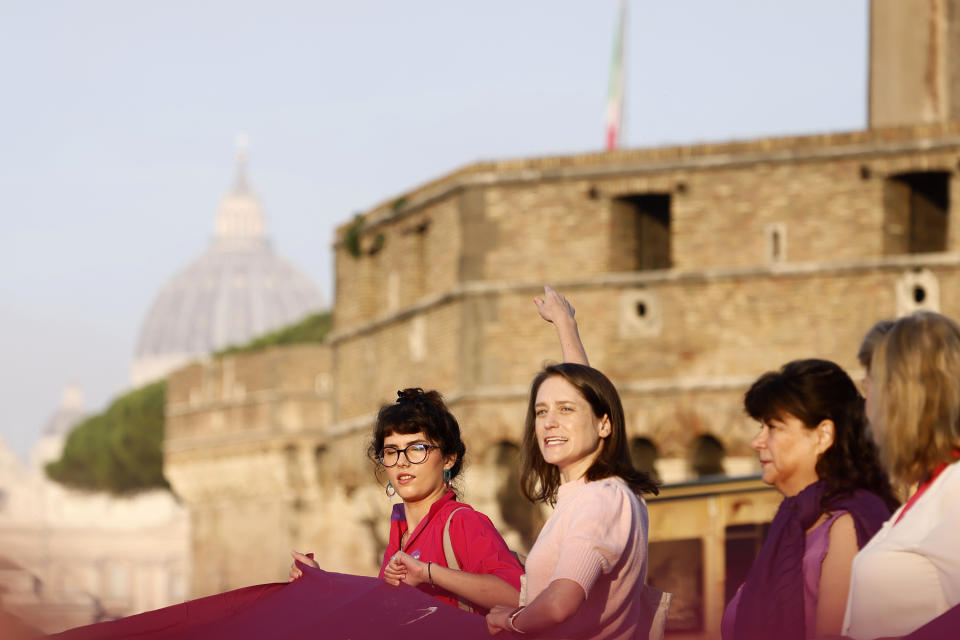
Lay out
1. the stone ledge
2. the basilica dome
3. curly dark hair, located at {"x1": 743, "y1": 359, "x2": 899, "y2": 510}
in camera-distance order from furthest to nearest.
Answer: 1. the basilica dome
2. the stone ledge
3. curly dark hair, located at {"x1": 743, "y1": 359, "x2": 899, "y2": 510}

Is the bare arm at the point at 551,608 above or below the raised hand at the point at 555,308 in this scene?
below

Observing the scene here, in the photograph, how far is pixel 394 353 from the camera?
72.4ft

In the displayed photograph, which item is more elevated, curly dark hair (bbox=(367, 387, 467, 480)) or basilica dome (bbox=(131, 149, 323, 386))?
basilica dome (bbox=(131, 149, 323, 386))

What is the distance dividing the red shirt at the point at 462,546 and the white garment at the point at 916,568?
992mm

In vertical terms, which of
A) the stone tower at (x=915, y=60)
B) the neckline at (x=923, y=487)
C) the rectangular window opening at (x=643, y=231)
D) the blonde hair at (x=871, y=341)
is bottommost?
the neckline at (x=923, y=487)

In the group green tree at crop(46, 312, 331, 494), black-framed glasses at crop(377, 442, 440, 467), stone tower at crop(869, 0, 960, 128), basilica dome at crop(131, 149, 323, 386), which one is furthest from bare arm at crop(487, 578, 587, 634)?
basilica dome at crop(131, 149, 323, 386)

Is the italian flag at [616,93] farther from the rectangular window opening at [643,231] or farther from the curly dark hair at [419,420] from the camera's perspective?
the curly dark hair at [419,420]

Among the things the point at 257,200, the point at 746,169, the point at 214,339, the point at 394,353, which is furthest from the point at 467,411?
the point at 257,200

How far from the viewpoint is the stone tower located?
19969 mm

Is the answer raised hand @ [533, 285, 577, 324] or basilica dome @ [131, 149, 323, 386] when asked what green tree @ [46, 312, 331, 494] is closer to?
raised hand @ [533, 285, 577, 324]

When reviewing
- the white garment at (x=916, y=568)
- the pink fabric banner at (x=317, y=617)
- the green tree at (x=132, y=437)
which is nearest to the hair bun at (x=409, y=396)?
the pink fabric banner at (x=317, y=617)

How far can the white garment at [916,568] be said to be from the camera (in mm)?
3404

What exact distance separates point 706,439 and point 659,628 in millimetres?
15391

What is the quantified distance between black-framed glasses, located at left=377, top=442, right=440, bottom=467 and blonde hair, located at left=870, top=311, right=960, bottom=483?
1.39m
